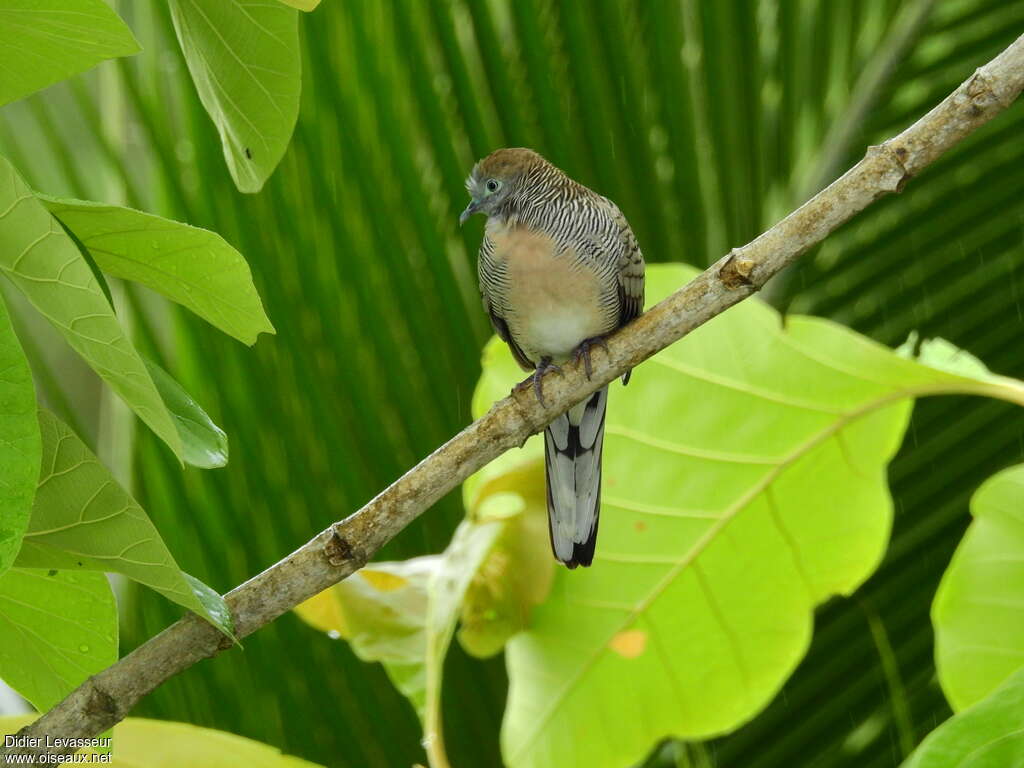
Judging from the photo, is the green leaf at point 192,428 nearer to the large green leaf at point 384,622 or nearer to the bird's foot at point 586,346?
the large green leaf at point 384,622

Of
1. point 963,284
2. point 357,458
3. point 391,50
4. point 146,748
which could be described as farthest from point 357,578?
point 963,284

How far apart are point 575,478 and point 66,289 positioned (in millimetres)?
1099

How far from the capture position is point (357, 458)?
166 cm

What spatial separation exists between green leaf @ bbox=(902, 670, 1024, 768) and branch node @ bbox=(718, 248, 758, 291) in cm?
37

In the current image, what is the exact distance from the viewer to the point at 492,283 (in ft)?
5.52

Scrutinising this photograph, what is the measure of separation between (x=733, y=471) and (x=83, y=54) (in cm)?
89

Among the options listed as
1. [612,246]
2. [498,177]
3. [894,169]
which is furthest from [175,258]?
[612,246]

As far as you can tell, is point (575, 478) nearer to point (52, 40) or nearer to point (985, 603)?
point (985, 603)

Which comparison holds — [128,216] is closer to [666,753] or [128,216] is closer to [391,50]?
[391,50]

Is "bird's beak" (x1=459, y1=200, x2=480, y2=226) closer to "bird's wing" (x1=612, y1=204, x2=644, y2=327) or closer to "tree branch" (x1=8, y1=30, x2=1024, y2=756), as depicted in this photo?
"bird's wing" (x1=612, y1=204, x2=644, y2=327)

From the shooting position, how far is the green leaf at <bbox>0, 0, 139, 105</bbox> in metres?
0.55

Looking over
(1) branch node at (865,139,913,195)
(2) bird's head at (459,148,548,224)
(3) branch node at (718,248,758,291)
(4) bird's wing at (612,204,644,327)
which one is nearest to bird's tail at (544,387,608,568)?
(4) bird's wing at (612,204,644,327)

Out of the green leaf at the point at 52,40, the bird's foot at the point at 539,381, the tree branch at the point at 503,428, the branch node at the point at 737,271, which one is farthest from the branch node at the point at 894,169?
the green leaf at the point at 52,40

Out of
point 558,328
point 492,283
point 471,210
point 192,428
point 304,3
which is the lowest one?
point 558,328
